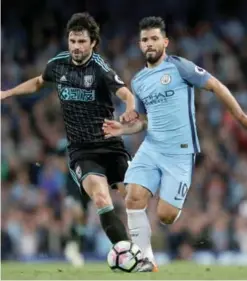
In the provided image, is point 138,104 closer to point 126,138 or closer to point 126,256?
point 126,256

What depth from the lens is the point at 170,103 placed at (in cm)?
1093

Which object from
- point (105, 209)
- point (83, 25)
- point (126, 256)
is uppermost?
point (83, 25)

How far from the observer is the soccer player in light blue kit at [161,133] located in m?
10.9

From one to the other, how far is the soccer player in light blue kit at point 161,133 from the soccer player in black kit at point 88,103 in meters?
0.27

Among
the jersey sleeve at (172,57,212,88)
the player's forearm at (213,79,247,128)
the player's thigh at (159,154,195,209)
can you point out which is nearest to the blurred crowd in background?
the player's thigh at (159,154,195,209)

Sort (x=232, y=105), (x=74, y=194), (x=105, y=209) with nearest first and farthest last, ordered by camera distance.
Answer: (x=232, y=105)
(x=105, y=209)
(x=74, y=194)

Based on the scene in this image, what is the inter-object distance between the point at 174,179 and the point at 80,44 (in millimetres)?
1547

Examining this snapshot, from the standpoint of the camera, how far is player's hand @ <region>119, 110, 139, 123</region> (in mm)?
10422

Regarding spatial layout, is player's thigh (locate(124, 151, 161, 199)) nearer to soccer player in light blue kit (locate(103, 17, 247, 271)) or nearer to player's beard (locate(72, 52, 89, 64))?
soccer player in light blue kit (locate(103, 17, 247, 271))

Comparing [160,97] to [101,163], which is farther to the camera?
[101,163]

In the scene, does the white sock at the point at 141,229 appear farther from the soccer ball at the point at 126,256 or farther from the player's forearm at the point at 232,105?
the player's forearm at the point at 232,105

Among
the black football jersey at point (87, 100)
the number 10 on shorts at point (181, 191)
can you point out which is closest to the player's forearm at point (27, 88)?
the black football jersey at point (87, 100)

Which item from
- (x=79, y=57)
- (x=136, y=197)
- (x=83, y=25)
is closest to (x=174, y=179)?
(x=136, y=197)

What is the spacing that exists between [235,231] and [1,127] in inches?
174
